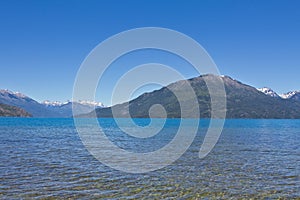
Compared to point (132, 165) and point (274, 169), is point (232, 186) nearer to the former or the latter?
point (274, 169)

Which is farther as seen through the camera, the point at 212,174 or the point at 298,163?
the point at 298,163

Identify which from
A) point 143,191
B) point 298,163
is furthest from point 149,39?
point 298,163

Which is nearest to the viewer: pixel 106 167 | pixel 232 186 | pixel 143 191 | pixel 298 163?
pixel 143 191

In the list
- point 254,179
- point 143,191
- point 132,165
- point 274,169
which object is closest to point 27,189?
point 143,191

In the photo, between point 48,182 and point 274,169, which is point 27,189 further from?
point 274,169

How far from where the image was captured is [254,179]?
97.8ft

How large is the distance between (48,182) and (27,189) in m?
2.63

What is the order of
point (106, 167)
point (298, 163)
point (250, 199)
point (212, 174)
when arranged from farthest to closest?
point (298, 163) < point (106, 167) < point (212, 174) < point (250, 199)

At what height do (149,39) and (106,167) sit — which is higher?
(149,39)

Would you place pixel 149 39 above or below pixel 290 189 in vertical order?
above

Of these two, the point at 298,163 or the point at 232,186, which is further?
the point at 298,163

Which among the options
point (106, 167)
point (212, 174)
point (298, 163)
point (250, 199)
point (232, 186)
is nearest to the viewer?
point (250, 199)

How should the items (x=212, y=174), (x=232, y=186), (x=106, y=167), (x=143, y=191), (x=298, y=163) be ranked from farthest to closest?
(x=298, y=163) → (x=106, y=167) → (x=212, y=174) → (x=232, y=186) → (x=143, y=191)

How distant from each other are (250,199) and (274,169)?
14.2 m
